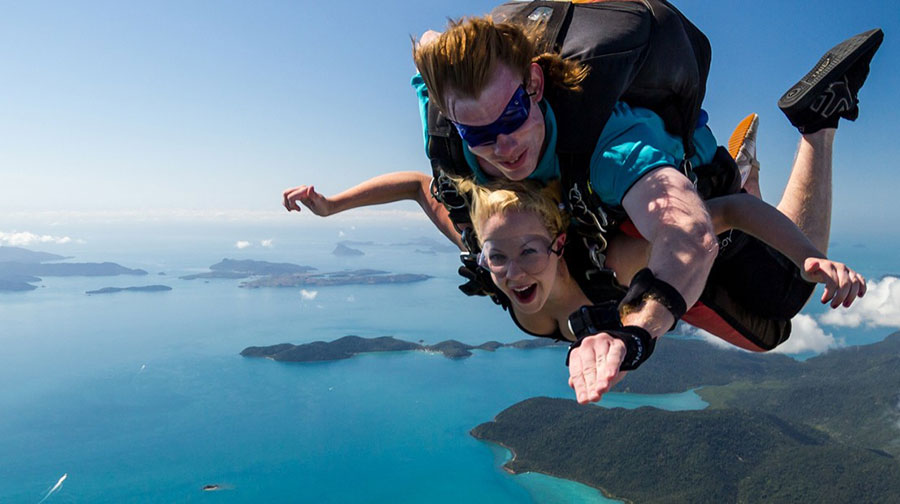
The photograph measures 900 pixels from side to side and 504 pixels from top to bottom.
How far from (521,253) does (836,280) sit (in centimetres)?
123

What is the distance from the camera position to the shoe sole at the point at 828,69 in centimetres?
290

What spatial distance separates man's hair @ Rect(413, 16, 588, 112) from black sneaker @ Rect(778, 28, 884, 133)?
6.23ft

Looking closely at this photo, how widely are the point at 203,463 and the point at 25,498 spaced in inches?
574

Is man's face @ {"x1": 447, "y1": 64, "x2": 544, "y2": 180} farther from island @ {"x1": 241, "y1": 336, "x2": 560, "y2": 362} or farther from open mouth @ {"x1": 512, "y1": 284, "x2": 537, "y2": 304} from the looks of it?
island @ {"x1": 241, "y1": 336, "x2": 560, "y2": 362}

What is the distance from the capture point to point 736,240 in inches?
121

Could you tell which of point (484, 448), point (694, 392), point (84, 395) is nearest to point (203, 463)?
point (84, 395)

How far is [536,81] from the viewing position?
193 cm

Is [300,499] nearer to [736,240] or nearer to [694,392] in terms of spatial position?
[736,240]

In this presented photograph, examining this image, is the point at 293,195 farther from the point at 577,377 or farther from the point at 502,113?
the point at 577,377

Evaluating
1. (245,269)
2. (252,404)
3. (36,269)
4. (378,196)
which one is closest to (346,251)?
(245,269)

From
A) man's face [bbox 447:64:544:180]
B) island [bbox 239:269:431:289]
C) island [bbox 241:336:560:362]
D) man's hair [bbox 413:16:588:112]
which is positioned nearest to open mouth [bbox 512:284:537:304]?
man's face [bbox 447:64:544:180]

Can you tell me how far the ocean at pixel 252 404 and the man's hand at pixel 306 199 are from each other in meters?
53.0

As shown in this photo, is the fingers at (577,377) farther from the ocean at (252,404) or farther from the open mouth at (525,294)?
the ocean at (252,404)

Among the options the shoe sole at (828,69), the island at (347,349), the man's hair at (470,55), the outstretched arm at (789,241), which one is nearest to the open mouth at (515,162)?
the man's hair at (470,55)
